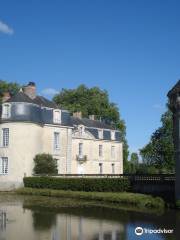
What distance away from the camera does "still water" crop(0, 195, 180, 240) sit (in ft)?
39.3

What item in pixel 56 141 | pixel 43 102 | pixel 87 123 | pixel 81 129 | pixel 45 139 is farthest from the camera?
pixel 87 123

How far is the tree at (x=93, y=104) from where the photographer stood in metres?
52.2

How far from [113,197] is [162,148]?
25.9 meters

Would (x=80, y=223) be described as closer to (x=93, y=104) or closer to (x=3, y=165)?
(x=3, y=165)

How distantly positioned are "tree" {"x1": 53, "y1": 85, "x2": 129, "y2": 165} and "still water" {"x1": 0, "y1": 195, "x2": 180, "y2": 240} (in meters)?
33.1

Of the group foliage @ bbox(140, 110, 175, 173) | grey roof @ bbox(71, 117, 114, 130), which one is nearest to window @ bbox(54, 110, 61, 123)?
grey roof @ bbox(71, 117, 114, 130)

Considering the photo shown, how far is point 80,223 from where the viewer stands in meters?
14.5

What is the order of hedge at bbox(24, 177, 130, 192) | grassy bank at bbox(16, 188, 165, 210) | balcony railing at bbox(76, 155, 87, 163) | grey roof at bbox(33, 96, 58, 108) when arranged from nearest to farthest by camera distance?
1. grassy bank at bbox(16, 188, 165, 210)
2. hedge at bbox(24, 177, 130, 192)
3. grey roof at bbox(33, 96, 58, 108)
4. balcony railing at bbox(76, 155, 87, 163)

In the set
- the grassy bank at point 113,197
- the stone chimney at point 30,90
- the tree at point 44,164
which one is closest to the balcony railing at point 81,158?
the tree at point 44,164

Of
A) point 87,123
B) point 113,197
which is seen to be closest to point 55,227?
point 113,197

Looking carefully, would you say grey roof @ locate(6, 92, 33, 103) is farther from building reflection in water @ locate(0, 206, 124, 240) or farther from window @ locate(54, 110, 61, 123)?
building reflection in water @ locate(0, 206, 124, 240)

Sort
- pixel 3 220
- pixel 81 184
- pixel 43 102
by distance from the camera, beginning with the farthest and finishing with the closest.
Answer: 1. pixel 43 102
2. pixel 81 184
3. pixel 3 220

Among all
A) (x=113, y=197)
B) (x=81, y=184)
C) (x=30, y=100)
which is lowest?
(x=113, y=197)

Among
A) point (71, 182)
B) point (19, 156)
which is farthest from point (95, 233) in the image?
point (19, 156)
